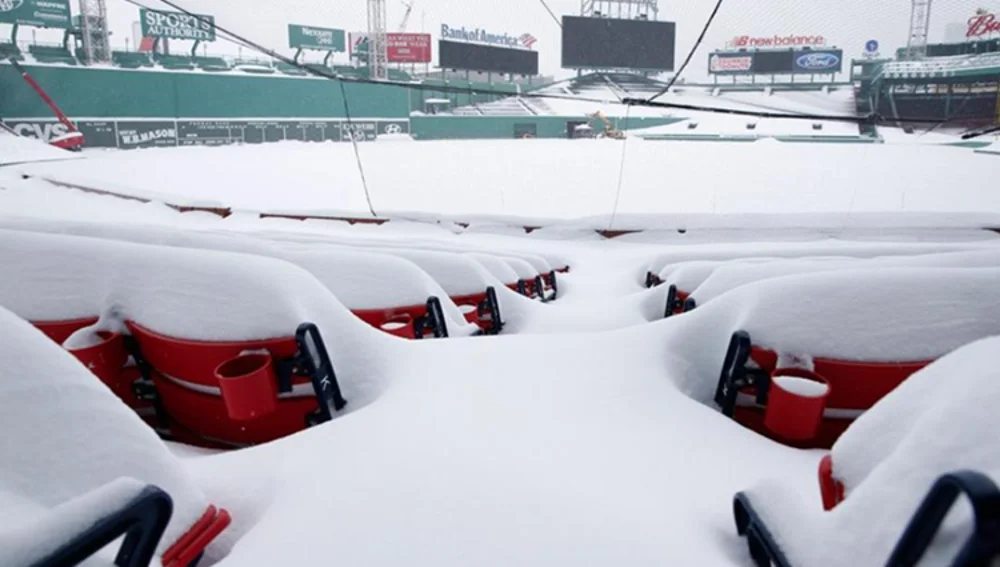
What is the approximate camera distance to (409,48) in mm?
29922

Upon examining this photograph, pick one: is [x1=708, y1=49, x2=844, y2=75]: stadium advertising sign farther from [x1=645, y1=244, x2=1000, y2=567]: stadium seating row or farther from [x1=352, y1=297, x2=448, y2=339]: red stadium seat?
[x1=352, y1=297, x2=448, y2=339]: red stadium seat

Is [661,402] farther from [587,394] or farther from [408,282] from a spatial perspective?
[408,282]

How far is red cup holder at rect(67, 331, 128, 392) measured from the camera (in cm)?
152

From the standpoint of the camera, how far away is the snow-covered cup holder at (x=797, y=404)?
1398 mm

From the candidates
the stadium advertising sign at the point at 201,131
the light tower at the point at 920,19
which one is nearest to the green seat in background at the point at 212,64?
the stadium advertising sign at the point at 201,131

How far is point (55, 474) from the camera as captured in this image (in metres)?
0.86

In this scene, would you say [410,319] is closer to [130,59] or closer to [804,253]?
[804,253]

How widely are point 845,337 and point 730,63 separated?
35878mm

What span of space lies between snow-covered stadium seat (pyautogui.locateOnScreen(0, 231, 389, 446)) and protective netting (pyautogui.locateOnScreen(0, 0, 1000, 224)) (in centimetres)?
986

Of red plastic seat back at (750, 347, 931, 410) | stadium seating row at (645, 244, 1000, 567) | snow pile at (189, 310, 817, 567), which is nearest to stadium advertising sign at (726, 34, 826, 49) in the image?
stadium seating row at (645, 244, 1000, 567)

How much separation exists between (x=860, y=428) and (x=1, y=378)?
1.34m

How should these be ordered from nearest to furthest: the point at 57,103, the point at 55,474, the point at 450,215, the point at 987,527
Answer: the point at 987,527
the point at 55,474
the point at 450,215
the point at 57,103

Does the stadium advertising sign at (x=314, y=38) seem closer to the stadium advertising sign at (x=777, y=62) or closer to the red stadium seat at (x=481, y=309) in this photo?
the stadium advertising sign at (x=777, y=62)

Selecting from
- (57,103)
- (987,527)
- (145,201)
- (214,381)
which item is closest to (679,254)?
(214,381)
